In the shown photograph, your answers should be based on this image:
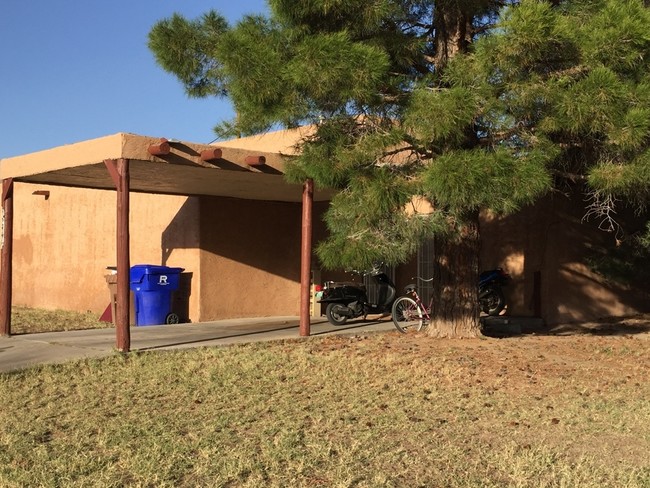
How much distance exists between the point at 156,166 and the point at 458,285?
4576 mm

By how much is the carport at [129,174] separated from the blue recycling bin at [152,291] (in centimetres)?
156

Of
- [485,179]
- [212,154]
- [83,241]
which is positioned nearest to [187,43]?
[212,154]

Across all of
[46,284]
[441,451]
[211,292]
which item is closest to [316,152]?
[441,451]

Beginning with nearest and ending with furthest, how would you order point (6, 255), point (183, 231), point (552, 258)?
point (6, 255), point (552, 258), point (183, 231)

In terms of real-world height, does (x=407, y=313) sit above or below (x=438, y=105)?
below

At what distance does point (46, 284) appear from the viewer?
64.5 feet

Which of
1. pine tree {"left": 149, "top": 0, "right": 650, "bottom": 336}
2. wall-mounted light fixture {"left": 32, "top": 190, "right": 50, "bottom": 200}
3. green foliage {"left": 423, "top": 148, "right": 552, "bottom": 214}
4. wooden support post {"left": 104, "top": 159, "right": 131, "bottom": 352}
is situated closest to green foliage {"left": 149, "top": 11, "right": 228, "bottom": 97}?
pine tree {"left": 149, "top": 0, "right": 650, "bottom": 336}

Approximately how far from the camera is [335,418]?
6738 millimetres

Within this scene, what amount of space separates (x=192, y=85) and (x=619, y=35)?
5.82 m

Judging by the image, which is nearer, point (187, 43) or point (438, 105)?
point (438, 105)

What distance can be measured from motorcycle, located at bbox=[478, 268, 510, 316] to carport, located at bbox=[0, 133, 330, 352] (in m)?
3.59

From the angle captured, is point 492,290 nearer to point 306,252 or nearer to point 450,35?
point 306,252

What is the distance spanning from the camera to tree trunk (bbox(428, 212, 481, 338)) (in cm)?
1103

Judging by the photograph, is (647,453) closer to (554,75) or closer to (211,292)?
(554,75)
